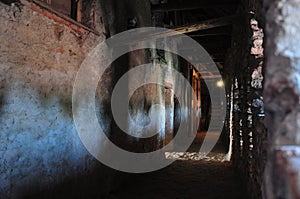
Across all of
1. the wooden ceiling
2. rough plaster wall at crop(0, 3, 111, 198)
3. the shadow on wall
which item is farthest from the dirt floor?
the wooden ceiling

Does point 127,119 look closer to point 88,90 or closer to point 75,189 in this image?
point 88,90

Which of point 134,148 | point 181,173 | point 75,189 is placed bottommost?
point 181,173

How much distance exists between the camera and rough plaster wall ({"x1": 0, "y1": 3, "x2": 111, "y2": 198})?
1.81 metres

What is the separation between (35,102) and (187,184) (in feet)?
8.64

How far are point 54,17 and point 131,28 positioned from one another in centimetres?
146

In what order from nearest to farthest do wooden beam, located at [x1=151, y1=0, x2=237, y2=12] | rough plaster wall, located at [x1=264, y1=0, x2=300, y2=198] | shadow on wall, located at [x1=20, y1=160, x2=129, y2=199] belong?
rough plaster wall, located at [x1=264, y1=0, x2=300, y2=198] → shadow on wall, located at [x1=20, y1=160, x2=129, y2=199] → wooden beam, located at [x1=151, y1=0, x2=237, y2=12]

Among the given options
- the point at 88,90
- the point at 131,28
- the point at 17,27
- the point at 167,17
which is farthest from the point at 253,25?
the point at 167,17

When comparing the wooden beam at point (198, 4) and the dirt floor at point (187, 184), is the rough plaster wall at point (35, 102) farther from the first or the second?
the wooden beam at point (198, 4)

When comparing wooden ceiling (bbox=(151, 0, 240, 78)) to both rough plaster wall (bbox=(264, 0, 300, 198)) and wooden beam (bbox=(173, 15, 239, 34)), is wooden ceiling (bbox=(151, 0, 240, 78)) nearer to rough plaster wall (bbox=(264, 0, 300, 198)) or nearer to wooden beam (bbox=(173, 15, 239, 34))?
wooden beam (bbox=(173, 15, 239, 34))

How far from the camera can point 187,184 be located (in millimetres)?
3697

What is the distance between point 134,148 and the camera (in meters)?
3.81

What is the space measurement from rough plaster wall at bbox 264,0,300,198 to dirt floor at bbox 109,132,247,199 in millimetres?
2837

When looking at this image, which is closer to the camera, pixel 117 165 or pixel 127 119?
pixel 117 165

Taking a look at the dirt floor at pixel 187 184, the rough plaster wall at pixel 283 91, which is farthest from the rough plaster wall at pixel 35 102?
the rough plaster wall at pixel 283 91
